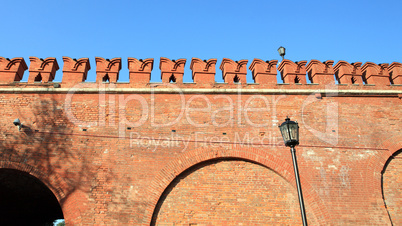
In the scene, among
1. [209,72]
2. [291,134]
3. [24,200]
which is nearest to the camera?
[291,134]

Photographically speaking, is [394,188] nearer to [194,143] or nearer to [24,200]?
[194,143]

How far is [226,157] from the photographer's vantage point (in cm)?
714

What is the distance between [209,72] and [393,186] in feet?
17.5

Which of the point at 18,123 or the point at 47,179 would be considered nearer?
the point at 47,179

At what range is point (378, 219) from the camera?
21.5 ft

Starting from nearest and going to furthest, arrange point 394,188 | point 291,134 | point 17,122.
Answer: point 291,134 < point 17,122 < point 394,188

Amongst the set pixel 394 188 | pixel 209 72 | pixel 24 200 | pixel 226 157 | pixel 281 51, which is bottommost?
pixel 24 200

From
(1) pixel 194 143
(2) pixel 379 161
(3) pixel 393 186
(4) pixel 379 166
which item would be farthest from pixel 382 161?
(1) pixel 194 143

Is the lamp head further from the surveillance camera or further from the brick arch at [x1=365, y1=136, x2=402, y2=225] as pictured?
the brick arch at [x1=365, y1=136, x2=402, y2=225]

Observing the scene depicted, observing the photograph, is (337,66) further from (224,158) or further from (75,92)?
(75,92)

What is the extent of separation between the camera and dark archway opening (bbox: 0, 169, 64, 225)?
7191mm

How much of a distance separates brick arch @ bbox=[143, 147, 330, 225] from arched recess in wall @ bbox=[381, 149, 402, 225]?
5.19ft

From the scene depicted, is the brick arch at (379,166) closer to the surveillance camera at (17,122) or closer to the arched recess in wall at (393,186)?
the arched recess in wall at (393,186)

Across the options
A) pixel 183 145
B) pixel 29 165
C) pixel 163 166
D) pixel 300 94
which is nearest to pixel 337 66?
pixel 300 94
